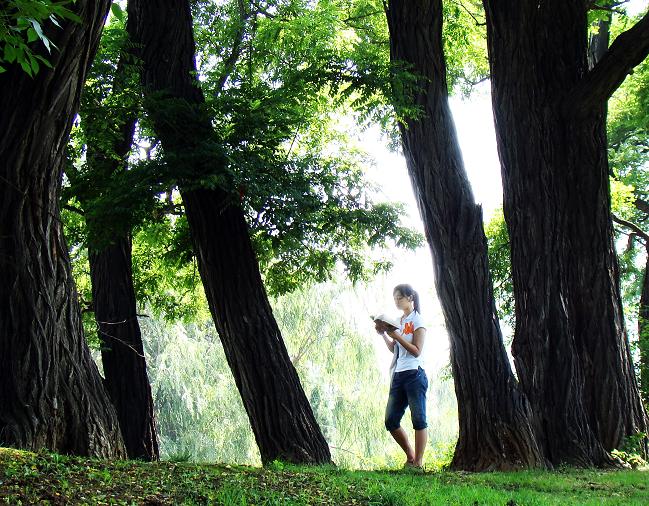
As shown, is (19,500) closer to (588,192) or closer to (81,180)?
(81,180)


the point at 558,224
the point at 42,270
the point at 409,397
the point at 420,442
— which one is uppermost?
the point at 558,224

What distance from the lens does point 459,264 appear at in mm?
9078

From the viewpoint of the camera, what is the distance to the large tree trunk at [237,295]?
27.9 ft

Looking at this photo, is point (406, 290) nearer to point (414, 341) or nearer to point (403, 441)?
point (414, 341)

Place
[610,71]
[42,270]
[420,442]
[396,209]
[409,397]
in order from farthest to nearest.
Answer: [396,209] < [610,71] < [409,397] < [420,442] < [42,270]

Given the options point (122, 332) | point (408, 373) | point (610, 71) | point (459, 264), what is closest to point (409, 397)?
point (408, 373)

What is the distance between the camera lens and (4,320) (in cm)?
529

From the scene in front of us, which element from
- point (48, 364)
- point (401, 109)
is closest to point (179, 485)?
point (48, 364)

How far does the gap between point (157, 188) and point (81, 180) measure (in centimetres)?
240

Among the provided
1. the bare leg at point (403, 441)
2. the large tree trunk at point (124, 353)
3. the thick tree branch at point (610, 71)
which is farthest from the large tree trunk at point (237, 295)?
the thick tree branch at point (610, 71)

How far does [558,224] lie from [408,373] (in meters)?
2.96

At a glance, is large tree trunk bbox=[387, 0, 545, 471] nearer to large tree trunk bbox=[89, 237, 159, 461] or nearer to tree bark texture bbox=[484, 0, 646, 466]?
tree bark texture bbox=[484, 0, 646, 466]

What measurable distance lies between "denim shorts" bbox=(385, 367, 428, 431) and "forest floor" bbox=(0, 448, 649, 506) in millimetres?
1664

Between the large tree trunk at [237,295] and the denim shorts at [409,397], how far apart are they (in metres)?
0.87
